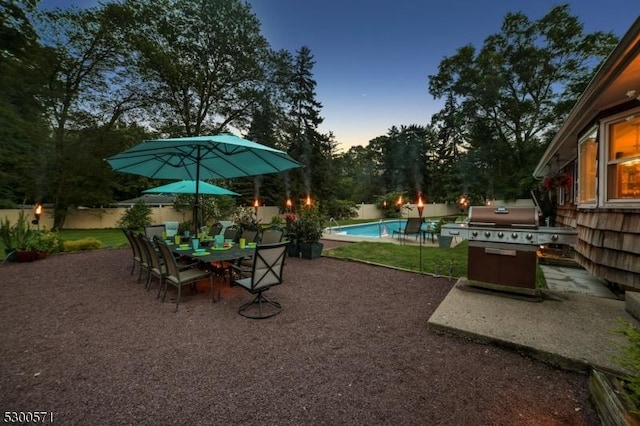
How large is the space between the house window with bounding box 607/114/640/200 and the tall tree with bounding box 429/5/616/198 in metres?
16.5

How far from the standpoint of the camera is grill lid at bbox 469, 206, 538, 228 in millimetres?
3582

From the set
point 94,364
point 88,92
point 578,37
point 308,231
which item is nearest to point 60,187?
point 88,92

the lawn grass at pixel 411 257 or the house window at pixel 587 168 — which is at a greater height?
the house window at pixel 587 168

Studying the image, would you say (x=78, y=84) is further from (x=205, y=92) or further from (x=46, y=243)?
(x=46, y=243)

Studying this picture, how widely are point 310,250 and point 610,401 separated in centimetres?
576

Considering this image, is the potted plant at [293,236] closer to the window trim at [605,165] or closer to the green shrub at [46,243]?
the window trim at [605,165]

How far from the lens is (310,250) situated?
23.1 feet

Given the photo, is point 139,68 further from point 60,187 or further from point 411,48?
point 411,48

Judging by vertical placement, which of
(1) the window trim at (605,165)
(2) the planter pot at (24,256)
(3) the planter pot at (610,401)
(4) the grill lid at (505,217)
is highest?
(1) the window trim at (605,165)

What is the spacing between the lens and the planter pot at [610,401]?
1467mm

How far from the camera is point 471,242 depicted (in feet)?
12.9

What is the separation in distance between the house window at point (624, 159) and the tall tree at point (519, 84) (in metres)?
16.5
